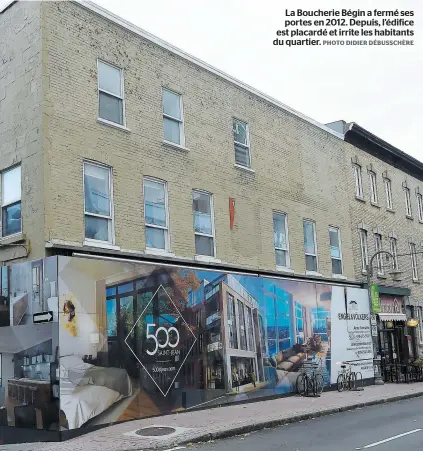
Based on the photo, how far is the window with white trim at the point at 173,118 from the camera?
57.8 feet

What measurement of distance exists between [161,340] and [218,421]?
8.37ft

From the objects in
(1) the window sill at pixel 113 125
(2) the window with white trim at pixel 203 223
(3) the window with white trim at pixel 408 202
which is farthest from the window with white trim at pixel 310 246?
(3) the window with white trim at pixel 408 202

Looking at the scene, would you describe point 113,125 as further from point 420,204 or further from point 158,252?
point 420,204

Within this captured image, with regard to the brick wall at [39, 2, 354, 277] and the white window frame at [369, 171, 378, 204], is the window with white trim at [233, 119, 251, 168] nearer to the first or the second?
the brick wall at [39, 2, 354, 277]

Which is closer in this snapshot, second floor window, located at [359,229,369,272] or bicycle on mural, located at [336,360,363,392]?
bicycle on mural, located at [336,360,363,392]

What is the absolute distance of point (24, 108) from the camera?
14.6 m

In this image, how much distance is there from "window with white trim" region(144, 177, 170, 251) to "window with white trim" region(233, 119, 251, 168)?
156 inches

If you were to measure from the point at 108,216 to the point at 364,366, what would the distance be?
44.4 feet

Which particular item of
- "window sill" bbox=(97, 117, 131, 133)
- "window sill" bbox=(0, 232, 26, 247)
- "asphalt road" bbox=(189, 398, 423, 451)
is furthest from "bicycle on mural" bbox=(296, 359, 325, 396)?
"window sill" bbox=(0, 232, 26, 247)

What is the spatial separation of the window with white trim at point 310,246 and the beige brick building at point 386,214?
3200 millimetres

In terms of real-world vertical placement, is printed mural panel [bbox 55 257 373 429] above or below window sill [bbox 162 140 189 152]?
below

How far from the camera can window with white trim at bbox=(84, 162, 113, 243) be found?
14.8 m

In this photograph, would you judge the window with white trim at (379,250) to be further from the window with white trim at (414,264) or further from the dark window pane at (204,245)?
the dark window pane at (204,245)

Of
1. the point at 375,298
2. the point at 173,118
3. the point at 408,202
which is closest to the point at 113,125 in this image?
the point at 173,118
